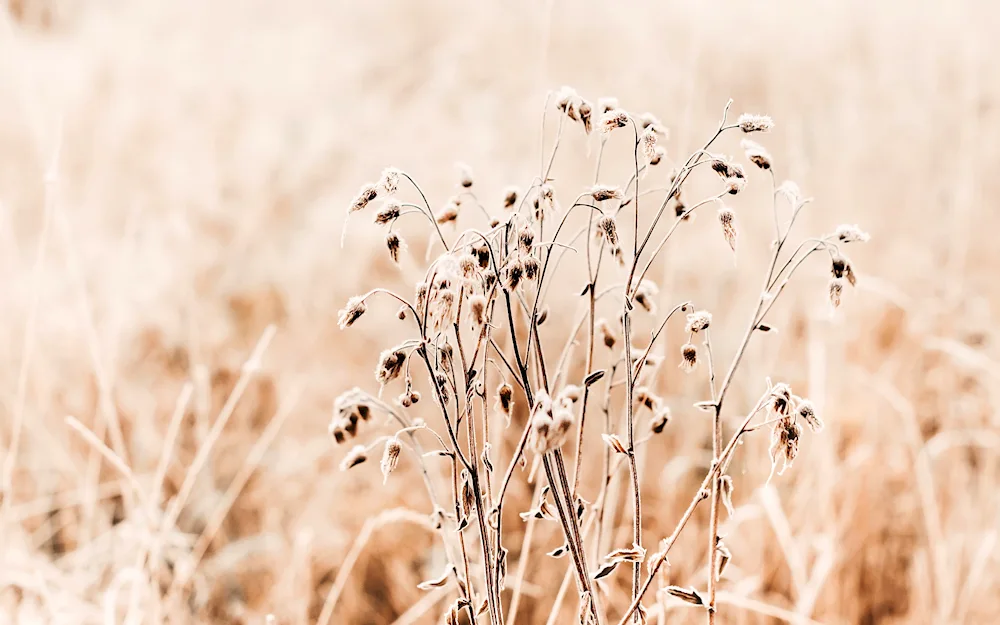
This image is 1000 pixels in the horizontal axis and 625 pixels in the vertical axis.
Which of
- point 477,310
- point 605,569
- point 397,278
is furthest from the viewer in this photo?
point 397,278

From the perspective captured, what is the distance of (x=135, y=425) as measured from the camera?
2025 millimetres

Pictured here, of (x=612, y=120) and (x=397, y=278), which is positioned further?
(x=397, y=278)

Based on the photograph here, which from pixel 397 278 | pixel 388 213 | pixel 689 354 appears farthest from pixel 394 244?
pixel 397 278

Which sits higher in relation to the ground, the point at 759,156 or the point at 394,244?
the point at 759,156

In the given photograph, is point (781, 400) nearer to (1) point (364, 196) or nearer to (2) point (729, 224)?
(2) point (729, 224)

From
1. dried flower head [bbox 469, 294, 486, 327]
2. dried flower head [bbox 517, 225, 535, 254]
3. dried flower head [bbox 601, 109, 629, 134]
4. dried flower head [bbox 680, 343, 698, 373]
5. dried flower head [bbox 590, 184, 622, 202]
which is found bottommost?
dried flower head [bbox 680, 343, 698, 373]

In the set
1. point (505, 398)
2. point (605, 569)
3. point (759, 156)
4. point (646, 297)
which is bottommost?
point (605, 569)

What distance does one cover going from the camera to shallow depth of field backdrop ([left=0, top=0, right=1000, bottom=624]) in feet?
→ 5.28

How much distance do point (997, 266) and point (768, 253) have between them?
0.79 m

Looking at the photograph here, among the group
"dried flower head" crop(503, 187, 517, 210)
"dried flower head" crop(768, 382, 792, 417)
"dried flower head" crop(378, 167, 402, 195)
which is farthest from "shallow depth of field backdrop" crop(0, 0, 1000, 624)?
"dried flower head" crop(768, 382, 792, 417)

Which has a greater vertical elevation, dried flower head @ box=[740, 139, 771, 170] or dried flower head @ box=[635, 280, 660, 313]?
dried flower head @ box=[740, 139, 771, 170]

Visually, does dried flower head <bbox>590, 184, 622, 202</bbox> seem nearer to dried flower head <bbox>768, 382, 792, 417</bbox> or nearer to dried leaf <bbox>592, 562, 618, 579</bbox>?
dried flower head <bbox>768, 382, 792, 417</bbox>

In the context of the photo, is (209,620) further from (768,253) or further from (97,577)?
(768,253)

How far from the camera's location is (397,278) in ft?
8.00
